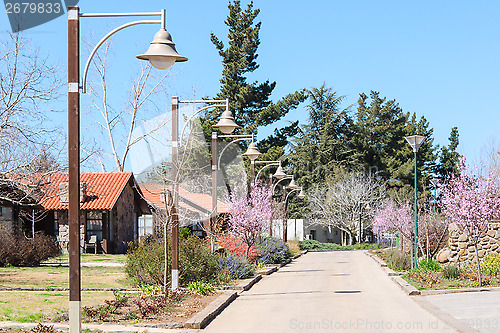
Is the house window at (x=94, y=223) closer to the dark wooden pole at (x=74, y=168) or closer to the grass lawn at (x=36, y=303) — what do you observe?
the grass lawn at (x=36, y=303)

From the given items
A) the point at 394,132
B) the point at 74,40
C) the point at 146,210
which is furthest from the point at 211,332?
the point at 394,132

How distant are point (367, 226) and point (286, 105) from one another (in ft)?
59.5

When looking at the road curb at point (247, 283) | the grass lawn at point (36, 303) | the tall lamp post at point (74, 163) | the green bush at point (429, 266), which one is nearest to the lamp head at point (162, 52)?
the tall lamp post at point (74, 163)

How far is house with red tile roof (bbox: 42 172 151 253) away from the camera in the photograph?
119ft

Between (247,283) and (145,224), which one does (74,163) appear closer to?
(247,283)

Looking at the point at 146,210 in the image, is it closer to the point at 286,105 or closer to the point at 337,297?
the point at 286,105

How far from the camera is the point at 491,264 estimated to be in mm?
21078

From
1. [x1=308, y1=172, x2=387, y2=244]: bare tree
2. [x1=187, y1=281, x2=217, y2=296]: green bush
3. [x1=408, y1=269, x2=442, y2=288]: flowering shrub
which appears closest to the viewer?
[x1=187, y1=281, x2=217, y2=296]: green bush

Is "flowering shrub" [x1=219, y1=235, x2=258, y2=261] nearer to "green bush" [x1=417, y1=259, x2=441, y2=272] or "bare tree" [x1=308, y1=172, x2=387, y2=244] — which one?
"green bush" [x1=417, y1=259, x2=441, y2=272]

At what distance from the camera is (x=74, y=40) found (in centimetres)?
988

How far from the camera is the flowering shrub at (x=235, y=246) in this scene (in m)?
27.8

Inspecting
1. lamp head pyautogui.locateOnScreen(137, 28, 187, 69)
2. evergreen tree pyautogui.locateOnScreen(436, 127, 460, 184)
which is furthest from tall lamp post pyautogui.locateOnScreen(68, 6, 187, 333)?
evergreen tree pyautogui.locateOnScreen(436, 127, 460, 184)

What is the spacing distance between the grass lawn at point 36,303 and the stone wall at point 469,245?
516 inches

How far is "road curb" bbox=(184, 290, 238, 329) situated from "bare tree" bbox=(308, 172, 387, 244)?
48962 millimetres
